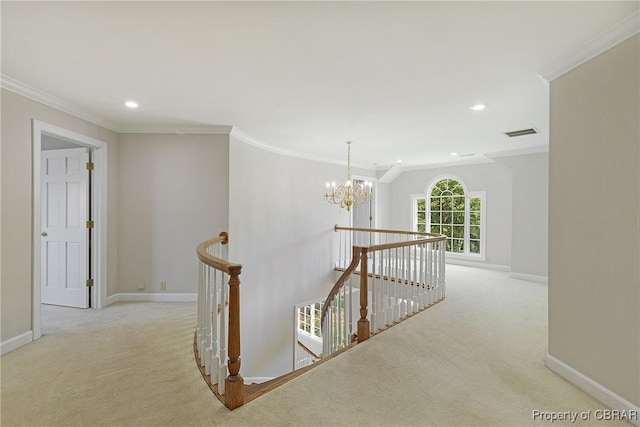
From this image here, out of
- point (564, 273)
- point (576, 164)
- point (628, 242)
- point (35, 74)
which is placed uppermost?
point (35, 74)

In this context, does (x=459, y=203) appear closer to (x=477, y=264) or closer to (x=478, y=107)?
(x=477, y=264)

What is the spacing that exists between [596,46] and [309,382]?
3.23 meters

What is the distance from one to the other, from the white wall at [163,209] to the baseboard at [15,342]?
1316mm

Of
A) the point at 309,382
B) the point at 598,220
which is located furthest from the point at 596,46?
the point at 309,382

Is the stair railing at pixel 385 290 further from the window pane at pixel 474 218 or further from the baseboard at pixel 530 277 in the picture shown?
the window pane at pixel 474 218

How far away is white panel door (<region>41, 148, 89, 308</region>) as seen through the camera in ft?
12.7

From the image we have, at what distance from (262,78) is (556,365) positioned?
3548mm

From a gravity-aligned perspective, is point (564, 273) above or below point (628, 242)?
below

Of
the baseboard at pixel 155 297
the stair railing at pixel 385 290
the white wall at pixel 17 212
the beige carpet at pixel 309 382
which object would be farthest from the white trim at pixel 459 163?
the white wall at pixel 17 212

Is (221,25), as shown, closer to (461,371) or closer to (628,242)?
(628,242)

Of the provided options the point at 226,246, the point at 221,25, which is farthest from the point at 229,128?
the point at 221,25

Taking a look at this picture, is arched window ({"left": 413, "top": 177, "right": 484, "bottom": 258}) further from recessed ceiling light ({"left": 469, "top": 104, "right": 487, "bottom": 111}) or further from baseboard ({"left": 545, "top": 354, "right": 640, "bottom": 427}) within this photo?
baseboard ({"left": 545, "top": 354, "right": 640, "bottom": 427})

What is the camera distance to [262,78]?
269 cm

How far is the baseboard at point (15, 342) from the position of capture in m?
2.62
